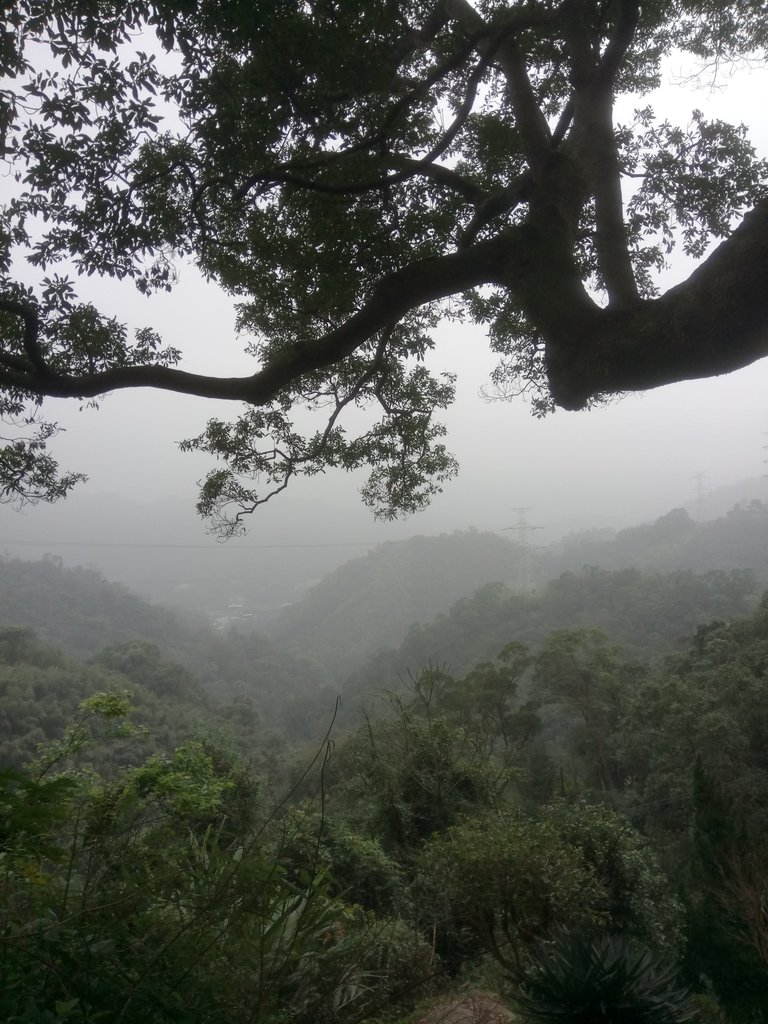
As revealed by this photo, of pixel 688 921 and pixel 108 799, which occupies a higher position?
pixel 108 799

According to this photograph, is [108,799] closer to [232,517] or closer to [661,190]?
[232,517]

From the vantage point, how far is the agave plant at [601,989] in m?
2.49

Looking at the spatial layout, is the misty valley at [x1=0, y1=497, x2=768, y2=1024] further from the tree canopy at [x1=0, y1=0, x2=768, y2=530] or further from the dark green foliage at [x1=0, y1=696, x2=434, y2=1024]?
the tree canopy at [x1=0, y1=0, x2=768, y2=530]

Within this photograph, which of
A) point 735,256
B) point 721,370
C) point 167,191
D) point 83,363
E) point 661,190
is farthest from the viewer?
→ point 661,190

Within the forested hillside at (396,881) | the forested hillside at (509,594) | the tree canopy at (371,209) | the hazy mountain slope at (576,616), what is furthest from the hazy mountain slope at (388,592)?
the tree canopy at (371,209)

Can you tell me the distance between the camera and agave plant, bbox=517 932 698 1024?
2.49m

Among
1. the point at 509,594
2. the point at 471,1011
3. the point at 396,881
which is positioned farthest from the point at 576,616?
the point at 471,1011

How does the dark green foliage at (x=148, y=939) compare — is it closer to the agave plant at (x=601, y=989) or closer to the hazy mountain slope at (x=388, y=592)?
the agave plant at (x=601, y=989)

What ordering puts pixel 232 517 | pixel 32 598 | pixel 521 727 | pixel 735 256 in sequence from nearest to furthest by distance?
pixel 735 256, pixel 232 517, pixel 521 727, pixel 32 598

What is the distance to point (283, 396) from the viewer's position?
5.16 meters

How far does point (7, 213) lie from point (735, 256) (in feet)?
12.5

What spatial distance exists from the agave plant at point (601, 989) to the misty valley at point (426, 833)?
0.01 metres

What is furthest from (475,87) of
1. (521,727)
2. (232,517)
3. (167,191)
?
(521,727)

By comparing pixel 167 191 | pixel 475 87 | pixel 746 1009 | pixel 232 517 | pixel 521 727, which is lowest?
pixel 521 727
